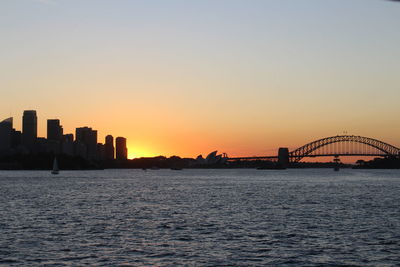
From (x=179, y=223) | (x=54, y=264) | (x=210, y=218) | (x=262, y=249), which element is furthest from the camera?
(x=210, y=218)

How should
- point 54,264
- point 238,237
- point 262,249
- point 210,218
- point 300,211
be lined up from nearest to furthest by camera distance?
point 54,264, point 262,249, point 238,237, point 210,218, point 300,211

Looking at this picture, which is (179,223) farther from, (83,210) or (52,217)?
(83,210)

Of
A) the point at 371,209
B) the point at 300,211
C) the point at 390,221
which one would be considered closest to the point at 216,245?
the point at 390,221

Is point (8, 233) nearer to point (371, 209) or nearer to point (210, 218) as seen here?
point (210, 218)

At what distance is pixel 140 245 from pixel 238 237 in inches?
259

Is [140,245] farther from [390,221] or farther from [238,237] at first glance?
[390,221]

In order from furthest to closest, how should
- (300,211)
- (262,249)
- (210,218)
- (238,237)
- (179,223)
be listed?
(300,211), (210,218), (179,223), (238,237), (262,249)

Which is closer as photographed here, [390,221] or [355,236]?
[355,236]

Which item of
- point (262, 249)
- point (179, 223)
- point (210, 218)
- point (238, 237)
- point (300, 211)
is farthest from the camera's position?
point (300, 211)

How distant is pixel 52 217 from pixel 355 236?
26117 millimetres

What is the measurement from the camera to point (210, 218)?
48625 millimetres

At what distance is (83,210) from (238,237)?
984 inches

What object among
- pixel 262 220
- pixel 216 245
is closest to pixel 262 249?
pixel 216 245

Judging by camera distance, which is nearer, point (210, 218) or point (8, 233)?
point (8, 233)
